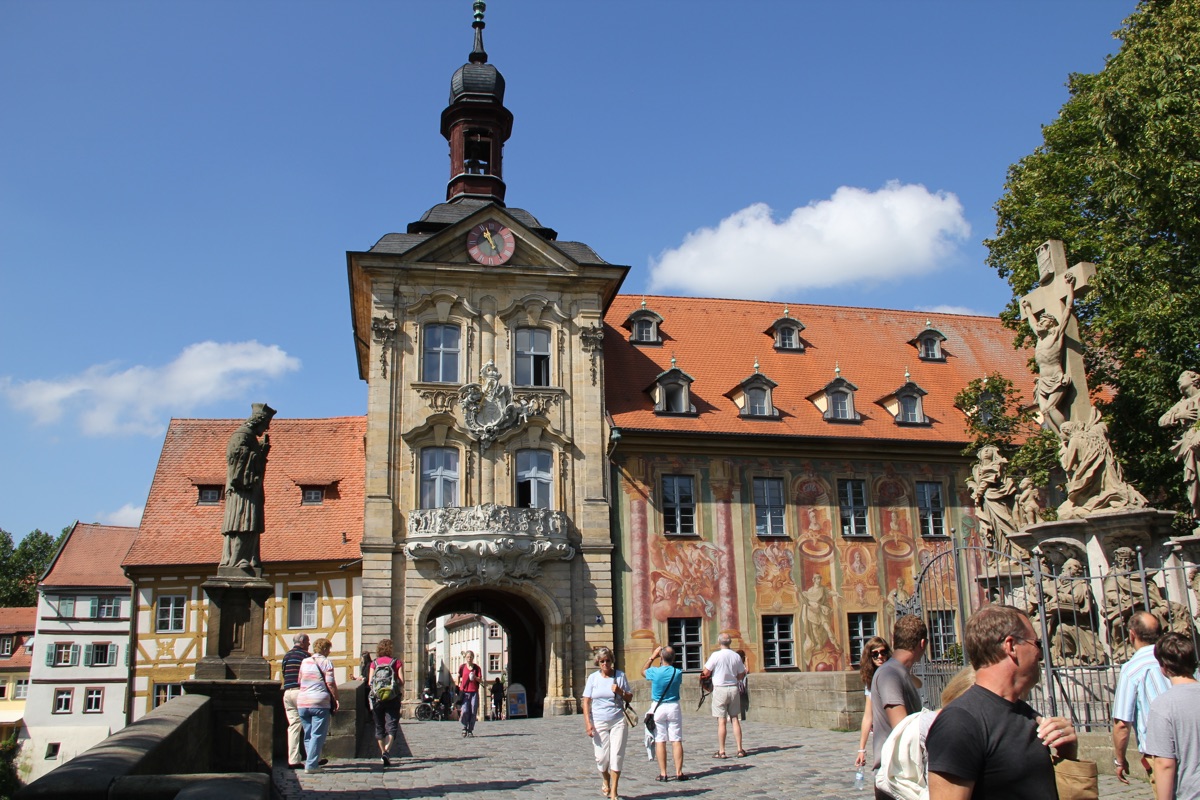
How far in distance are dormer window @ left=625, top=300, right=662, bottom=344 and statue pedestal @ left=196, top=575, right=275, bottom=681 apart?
20074 millimetres

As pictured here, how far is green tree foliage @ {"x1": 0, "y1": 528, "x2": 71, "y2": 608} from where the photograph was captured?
7306cm

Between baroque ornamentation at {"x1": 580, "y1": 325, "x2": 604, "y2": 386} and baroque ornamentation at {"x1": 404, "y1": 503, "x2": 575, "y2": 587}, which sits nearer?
baroque ornamentation at {"x1": 404, "y1": 503, "x2": 575, "y2": 587}

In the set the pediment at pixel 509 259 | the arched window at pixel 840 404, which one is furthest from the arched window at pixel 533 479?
the arched window at pixel 840 404

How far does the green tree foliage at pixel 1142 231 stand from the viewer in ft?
59.0

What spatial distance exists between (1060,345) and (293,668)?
381 inches

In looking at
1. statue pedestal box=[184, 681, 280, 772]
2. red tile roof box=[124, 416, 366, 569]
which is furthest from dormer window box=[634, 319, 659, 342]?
statue pedestal box=[184, 681, 280, 772]

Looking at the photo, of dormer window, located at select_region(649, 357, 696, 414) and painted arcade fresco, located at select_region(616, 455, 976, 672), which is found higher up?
dormer window, located at select_region(649, 357, 696, 414)

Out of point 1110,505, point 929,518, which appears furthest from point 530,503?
point 1110,505

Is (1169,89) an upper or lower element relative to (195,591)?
upper

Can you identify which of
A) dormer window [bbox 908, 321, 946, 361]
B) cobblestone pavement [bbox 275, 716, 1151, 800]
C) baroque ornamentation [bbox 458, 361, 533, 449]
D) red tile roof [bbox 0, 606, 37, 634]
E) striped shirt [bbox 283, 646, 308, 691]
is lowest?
cobblestone pavement [bbox 275, 716, 1151, 800]

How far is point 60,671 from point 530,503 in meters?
24.0

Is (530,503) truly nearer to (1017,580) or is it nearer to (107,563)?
(1017,580)

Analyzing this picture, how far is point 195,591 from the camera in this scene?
94.9ft

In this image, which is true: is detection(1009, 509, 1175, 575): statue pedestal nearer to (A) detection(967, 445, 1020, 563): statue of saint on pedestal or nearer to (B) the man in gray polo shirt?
(A) detection(967, 445, 1020, 563): statue of saint on pedestal
